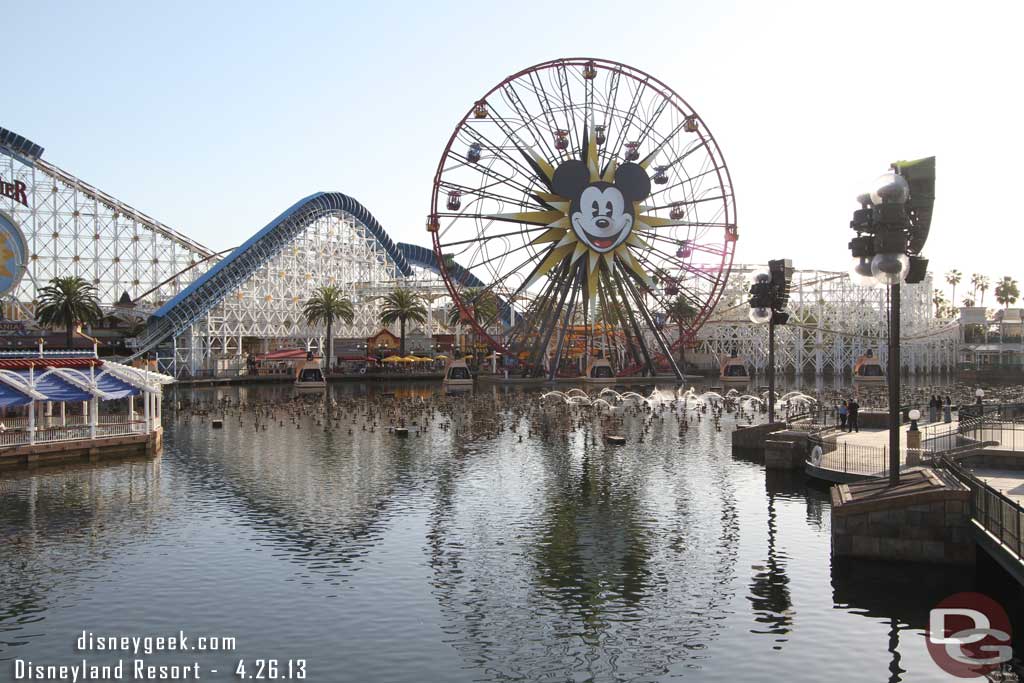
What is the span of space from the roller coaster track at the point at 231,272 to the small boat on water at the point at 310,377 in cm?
1097

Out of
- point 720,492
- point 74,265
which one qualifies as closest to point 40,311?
point 74,265

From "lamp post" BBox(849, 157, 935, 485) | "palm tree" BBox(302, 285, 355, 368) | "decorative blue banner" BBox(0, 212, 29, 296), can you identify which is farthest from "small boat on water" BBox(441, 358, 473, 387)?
"lamp post" BBox(849, 157, 935, 485)

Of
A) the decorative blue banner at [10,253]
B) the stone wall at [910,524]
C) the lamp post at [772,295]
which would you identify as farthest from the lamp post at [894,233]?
the decorative blue banner at [10,253]

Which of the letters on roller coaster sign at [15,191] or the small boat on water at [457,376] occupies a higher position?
the letters on roller coaster sign at [15,191]

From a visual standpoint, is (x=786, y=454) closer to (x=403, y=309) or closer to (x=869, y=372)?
(x=869, y=372)

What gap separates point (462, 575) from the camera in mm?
22500

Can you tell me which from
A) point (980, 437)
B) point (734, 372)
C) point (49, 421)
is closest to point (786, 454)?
point (980, 437)

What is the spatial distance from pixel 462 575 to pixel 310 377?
239 ft

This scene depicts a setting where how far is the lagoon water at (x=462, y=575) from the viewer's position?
17469mm

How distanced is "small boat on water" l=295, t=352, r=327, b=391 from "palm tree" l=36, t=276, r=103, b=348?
19739mm

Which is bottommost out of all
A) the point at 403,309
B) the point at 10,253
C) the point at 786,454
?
the point at 786,454

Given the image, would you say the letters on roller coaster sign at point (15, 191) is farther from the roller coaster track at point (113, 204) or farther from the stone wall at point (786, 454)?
the stone wall at point (786, 454)

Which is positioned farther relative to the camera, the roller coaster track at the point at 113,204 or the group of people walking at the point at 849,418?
the roller coaster track at the point at 113,204

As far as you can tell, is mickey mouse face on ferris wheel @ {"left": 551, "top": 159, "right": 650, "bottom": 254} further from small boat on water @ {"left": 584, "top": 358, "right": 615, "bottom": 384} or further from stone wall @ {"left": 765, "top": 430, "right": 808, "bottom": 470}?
stone wall @ {"left": 765, "top": 430, "right": 808, "bottom": 470}
